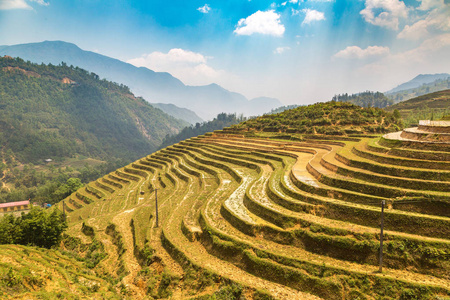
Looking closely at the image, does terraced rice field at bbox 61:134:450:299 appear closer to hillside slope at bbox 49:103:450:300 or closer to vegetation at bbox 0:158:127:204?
hillside slope at bbox 49:103:450:300

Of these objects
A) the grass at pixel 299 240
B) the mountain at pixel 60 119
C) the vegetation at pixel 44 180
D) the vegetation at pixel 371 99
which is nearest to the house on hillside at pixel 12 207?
the vegetation at pixel 44 180

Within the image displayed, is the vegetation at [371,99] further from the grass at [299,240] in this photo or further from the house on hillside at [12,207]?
the house on hillside at [12,207]

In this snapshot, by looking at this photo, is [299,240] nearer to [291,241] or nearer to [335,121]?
[291,241]

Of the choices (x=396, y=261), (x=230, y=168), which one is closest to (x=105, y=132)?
(x=230, y=168)

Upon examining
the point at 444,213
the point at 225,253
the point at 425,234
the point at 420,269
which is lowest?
the point at 225,253

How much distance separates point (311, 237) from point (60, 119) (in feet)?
560

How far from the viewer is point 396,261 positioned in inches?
431

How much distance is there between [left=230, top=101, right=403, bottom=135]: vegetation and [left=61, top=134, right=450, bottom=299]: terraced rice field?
21362 millimetres

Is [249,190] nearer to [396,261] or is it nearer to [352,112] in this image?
[396,261]

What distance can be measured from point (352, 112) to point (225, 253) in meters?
39.8

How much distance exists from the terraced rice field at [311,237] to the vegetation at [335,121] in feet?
70.1

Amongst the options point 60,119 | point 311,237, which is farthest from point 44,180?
point 311,237

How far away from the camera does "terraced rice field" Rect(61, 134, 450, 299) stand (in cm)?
1070

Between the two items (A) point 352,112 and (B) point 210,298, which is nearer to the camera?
(B) point 210,298
